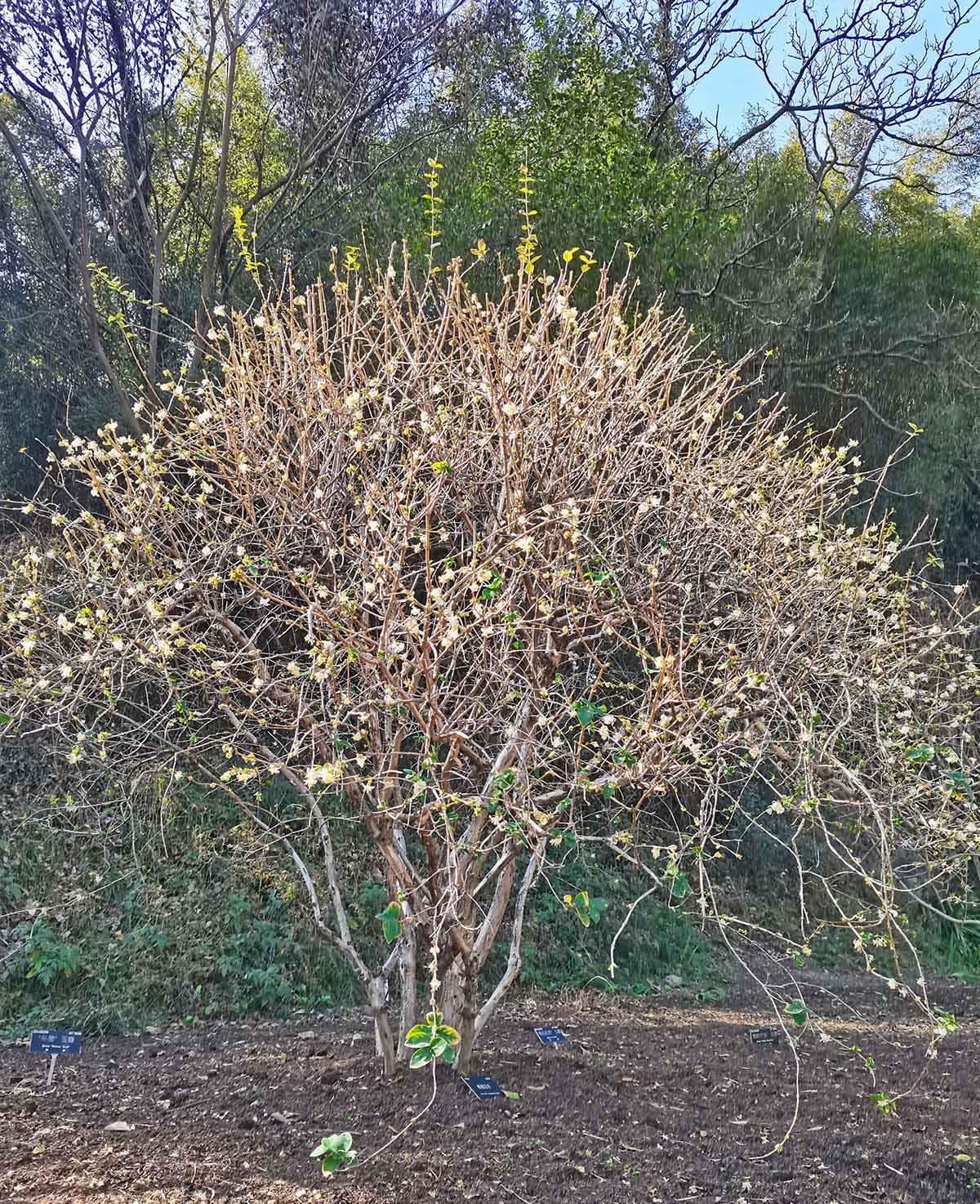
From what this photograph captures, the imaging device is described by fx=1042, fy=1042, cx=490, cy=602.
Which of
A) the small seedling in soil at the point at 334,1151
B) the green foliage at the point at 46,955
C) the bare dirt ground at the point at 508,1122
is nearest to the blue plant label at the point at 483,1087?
the bare dirt ground at the point at 508,1122

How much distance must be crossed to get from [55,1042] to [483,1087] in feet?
4.58

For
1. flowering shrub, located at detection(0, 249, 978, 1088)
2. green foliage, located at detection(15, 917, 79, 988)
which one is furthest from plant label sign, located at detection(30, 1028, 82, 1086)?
green foliage, located at detection(15, 917, 79, 988)

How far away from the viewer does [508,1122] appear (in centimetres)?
310

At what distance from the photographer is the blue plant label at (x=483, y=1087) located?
10.4 ft

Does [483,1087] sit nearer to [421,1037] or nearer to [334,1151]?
[334,1151]

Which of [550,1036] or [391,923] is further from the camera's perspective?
[550,1036]

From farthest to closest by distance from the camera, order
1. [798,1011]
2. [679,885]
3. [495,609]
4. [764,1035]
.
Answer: [764,1035] < [679,885] < [495,609] < [798,1011]

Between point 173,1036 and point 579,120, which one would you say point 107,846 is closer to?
point 173,1036

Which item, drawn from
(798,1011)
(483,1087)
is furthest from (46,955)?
(798,1011)

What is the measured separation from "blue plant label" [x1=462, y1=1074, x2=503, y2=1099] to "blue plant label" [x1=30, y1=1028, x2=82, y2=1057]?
128 cm

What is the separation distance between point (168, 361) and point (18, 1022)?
4.06 m

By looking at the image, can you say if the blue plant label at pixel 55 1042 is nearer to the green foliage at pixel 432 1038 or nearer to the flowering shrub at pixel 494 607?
the flowering shrub at pixel 494 607

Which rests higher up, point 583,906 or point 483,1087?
point 583,906

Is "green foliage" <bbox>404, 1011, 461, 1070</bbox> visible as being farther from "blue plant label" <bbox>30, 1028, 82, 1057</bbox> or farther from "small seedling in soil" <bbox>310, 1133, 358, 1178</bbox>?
"blue plant label" <bbox>30, 1028, 82, 1057</bbox>
